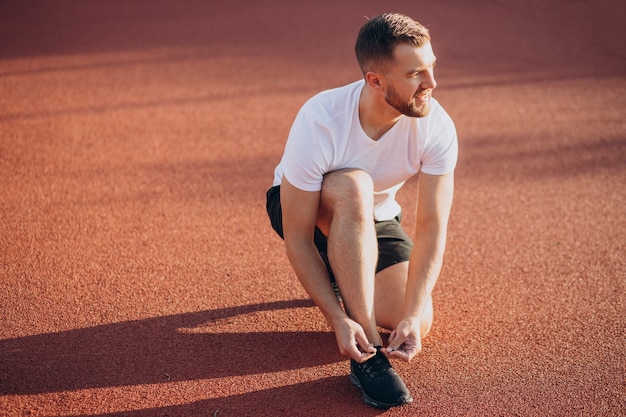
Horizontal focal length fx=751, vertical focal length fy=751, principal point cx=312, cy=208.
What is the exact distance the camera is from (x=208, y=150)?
5496 mm

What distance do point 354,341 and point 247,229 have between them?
1653 mm

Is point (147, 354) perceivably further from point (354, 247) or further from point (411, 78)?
point (411, 78)

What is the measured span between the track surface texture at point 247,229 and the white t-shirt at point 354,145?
824mm

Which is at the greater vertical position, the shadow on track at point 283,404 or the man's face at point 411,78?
the man's face at point 411,78

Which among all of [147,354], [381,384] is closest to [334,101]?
[381,384]

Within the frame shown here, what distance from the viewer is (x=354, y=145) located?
3.18 meters

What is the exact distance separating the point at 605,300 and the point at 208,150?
2953mm

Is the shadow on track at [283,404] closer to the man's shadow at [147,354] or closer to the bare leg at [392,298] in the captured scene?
the man's shadow at [147,354]

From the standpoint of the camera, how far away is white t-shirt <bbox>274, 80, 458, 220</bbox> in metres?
3.06

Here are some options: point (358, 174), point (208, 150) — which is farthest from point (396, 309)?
point (208, 150)

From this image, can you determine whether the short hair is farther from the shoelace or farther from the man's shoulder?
the shoelace

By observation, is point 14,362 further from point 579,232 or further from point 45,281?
point 579,232

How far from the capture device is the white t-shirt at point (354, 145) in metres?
3.06

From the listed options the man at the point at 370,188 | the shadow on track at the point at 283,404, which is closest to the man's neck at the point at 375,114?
the man at the point at 370,188
